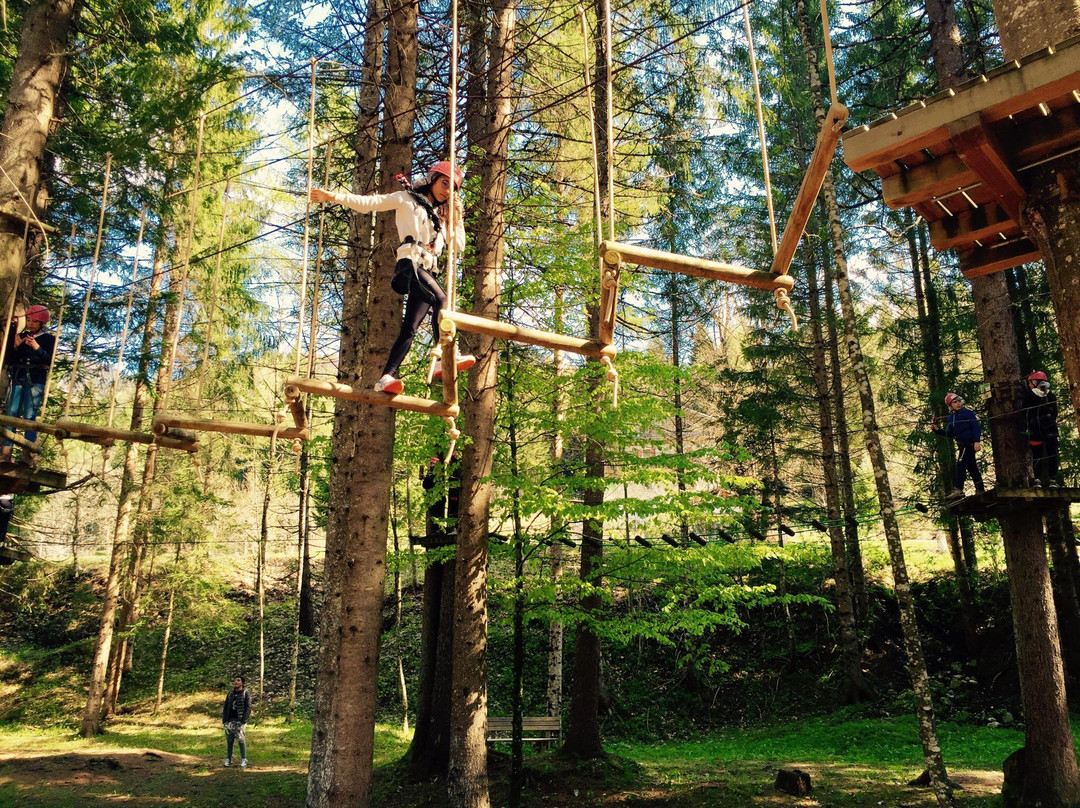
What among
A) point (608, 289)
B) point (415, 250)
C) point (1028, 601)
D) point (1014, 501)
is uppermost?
point (415, 250)

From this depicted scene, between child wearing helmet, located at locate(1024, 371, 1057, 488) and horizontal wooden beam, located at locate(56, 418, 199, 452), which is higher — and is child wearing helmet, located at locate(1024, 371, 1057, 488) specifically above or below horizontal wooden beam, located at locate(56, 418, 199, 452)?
above

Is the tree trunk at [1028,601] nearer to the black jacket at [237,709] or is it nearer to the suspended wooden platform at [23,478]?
the suspended wooden platform at [23,478]

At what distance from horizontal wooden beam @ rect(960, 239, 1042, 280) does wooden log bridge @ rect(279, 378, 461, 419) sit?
4.27m

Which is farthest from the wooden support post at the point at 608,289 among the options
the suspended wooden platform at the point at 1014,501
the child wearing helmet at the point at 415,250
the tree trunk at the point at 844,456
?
the tree trunk at the point at 844,456

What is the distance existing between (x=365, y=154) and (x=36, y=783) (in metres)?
11.1

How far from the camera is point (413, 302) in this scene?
5.18 m

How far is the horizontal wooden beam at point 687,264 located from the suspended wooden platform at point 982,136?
1.14 m

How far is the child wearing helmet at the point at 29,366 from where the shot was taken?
24.9 ft

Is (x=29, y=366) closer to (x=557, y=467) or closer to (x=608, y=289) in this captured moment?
(x=557, y=467)

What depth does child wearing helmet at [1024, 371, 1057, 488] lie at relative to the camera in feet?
28.8

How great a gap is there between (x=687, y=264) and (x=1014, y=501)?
6.37 meters

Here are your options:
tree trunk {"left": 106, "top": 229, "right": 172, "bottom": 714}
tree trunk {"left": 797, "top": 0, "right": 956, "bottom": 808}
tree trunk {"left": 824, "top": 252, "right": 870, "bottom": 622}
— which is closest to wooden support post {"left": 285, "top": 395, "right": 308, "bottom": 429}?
tree trunk {"left": 797, "top": 0, "right": 956, "bottom": 808}

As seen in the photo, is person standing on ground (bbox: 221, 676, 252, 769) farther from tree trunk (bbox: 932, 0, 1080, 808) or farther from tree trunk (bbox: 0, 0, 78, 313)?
tree trunk (bbox: 932, 0, 1080, 808)

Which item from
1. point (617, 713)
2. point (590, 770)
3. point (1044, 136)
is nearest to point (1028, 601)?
point (590, 770)
